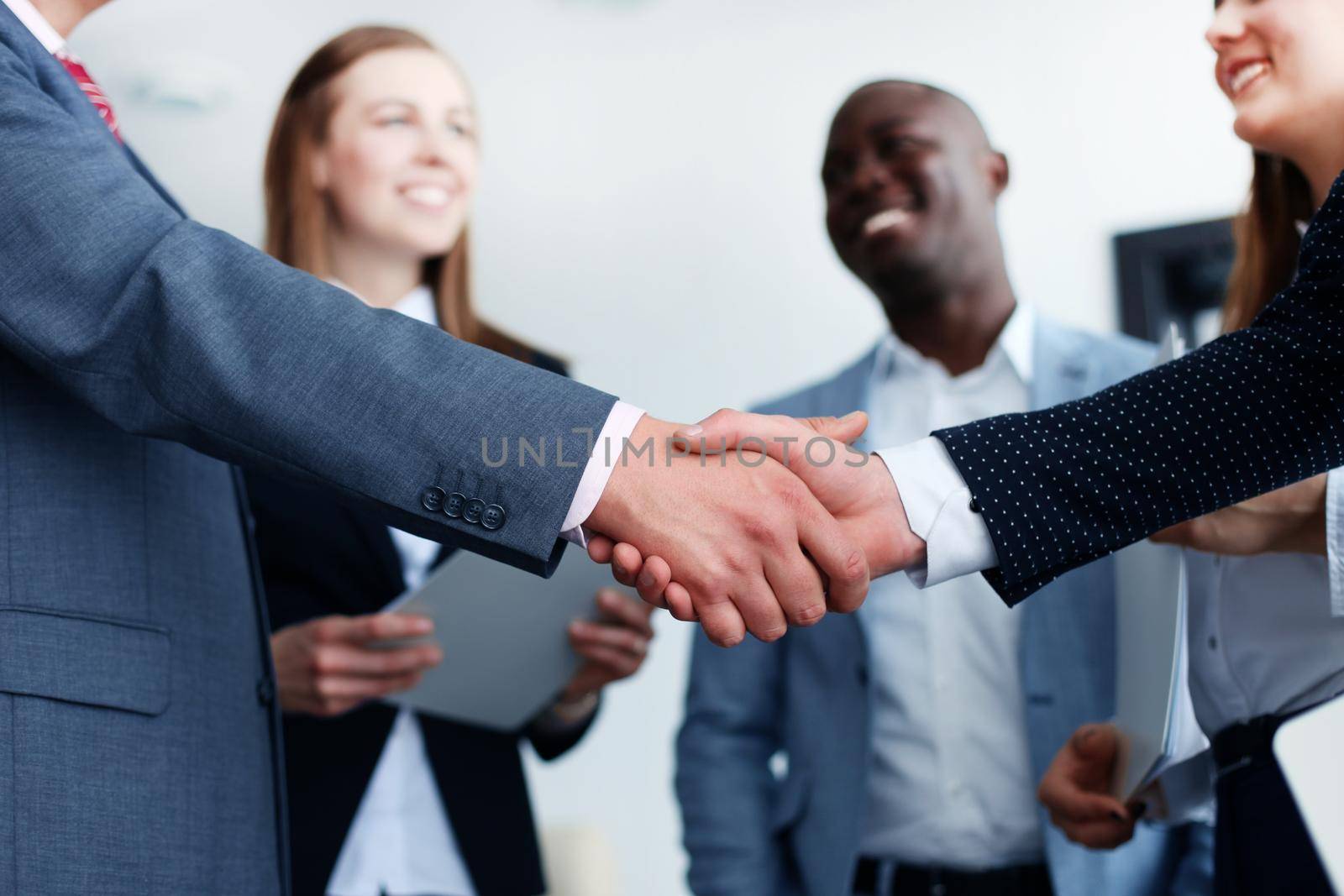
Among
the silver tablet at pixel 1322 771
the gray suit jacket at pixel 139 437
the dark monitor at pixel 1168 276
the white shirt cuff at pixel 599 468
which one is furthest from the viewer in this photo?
the dark monitor at pixel 1168 276

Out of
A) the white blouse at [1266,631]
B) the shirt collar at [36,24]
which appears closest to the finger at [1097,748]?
the white blouse at [1266,631]

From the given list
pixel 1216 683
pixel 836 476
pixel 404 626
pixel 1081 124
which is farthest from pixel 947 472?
pixel 1081 124

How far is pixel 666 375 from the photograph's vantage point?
115 inches

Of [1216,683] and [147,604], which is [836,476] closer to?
[1216,683]

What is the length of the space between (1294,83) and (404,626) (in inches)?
51.5

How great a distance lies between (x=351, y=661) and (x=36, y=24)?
0.89 m

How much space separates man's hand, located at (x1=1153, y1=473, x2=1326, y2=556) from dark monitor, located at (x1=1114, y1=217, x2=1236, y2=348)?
1.36 meters

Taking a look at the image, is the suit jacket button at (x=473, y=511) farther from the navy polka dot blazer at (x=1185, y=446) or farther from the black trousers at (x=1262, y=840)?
the black trousers at (x=1262, y=840)

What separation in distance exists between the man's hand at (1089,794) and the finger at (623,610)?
0.62 meters

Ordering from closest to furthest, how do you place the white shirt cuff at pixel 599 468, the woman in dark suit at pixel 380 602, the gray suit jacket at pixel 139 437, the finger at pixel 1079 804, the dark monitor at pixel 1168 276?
the gray suit jacket at pixel 139 437 < the white shirt cuff at pixel 599 468 < the finger at pixel 1079 804 < the woman in dark suit at pixel 380 602 < the dark monitor at pixel 1168 276

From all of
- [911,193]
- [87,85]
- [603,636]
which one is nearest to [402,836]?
[603,636]

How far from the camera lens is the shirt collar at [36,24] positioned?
132 cm

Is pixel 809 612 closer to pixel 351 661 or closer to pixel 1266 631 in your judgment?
pixel 1266 631

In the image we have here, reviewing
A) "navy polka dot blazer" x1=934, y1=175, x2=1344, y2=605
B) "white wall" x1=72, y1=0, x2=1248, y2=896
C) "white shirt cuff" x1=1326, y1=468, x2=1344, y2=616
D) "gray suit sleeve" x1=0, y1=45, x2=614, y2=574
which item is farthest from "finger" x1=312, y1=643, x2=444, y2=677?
"white wall" x1=72, y1=0, x2=1248, y2=896
